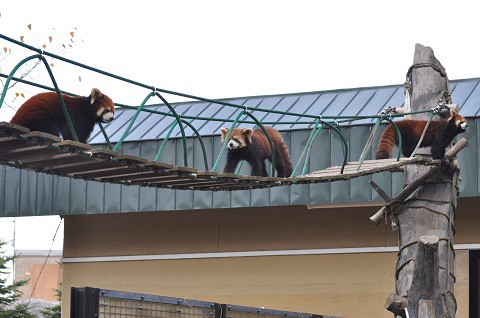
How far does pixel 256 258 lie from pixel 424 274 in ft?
20.1

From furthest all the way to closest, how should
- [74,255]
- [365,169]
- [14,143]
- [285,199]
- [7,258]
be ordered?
[7,258]
[74,255]
[285,199]
[365,169]
[14,143]

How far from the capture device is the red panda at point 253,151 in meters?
11.1

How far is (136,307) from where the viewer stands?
26.3ft

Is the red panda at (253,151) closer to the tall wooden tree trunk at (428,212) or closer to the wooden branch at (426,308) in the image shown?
the tall wooden tree trunk at (428,212)

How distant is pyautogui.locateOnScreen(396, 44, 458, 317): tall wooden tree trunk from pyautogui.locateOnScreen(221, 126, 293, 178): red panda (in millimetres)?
1786

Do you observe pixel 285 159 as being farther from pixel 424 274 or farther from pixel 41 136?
pixel 41 136

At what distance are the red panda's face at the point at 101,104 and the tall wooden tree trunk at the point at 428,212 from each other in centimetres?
304

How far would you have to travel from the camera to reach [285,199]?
1405 cm

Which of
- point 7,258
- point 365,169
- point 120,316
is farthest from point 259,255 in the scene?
point 7,258

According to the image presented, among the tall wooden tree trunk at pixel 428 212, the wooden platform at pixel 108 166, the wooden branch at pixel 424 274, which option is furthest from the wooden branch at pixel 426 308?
the wooden platform at pixel 108 166

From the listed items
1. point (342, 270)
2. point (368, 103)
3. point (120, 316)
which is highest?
point (368, 103)

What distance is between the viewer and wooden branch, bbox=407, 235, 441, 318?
30.0ft

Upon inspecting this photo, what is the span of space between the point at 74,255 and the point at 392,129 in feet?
23.0

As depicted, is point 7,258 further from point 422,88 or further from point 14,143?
point 14,143
